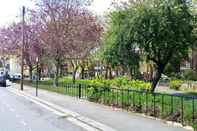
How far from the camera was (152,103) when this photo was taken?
20594 mm

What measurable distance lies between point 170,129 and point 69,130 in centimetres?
343

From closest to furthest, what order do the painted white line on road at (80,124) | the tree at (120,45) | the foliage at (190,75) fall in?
the painted white line on road at (80,124) < the tree at (120,45) < the foliage at (190,75)

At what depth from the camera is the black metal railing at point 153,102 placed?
Answer: 57.0ft

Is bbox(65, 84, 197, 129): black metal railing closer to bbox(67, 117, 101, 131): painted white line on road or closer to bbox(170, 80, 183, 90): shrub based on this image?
bbox(67, 117, 101, 131): painted white line on road

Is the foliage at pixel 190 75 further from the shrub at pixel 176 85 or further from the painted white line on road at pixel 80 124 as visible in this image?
the painted white line on road at pixel 80 124

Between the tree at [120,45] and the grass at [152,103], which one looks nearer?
the grass at [152,103]

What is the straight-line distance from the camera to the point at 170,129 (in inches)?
635

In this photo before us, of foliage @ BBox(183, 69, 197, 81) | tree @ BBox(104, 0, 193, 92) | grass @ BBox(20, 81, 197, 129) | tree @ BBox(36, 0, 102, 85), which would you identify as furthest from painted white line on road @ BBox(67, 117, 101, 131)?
foliage @ BBox(183, 69, 197, 81)

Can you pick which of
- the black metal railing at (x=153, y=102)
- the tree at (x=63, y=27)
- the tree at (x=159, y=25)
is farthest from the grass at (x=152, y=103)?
the tree at (x=63, y=27)

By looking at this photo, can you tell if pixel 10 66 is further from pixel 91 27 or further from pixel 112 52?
pixel 112 52

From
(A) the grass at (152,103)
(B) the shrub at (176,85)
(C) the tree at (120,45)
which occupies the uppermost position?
(C) the tree at (120,45)

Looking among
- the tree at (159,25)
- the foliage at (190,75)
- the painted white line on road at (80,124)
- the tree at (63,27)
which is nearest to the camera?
the painted white line on road at (80,124)

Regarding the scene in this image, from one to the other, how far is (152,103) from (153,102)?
0.06 m

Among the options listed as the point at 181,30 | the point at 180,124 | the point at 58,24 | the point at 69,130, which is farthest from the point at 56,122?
the point at 58,24
